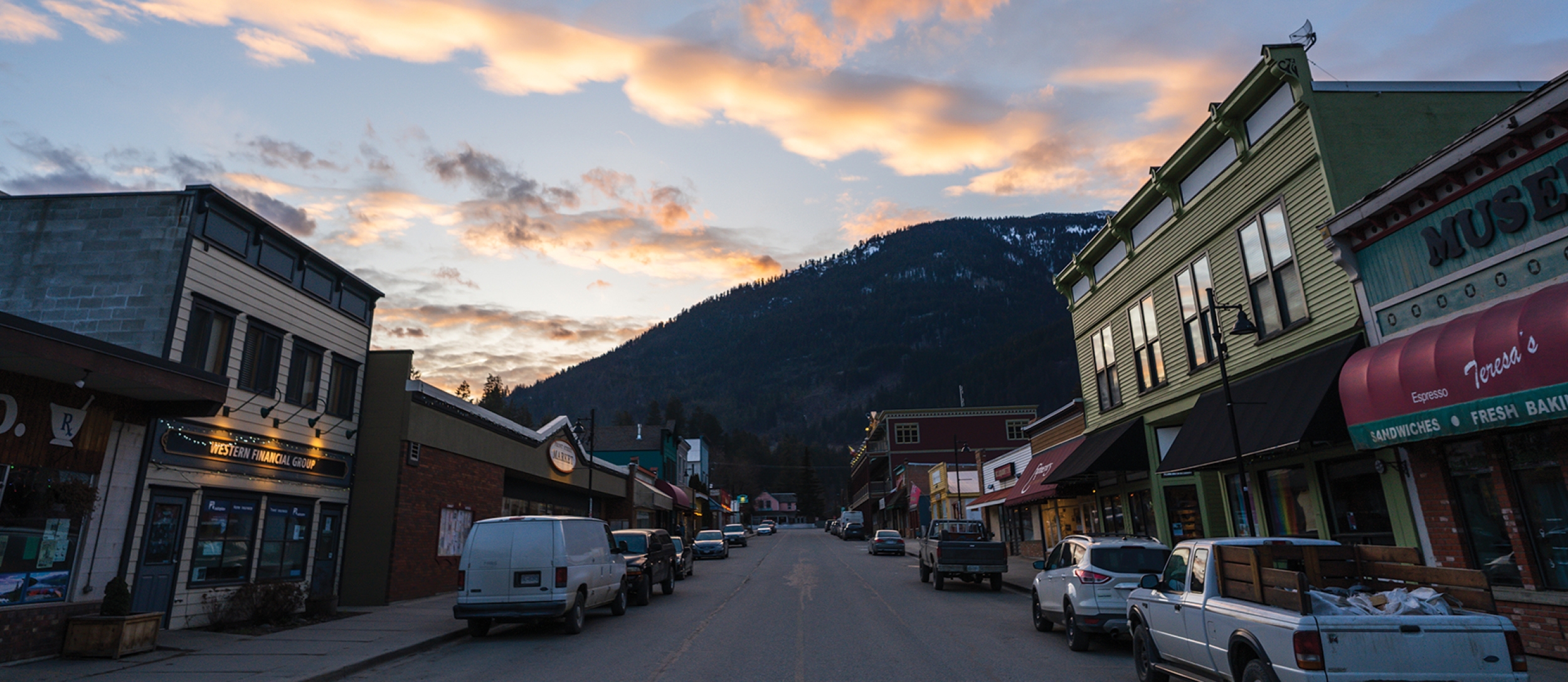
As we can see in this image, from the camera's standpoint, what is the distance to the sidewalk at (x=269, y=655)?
10133 millimetres

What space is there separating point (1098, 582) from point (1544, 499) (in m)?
5.39

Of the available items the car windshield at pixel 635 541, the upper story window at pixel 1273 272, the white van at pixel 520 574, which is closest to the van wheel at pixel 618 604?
the white van at pixel 520 574

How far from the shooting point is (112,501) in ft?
42.0

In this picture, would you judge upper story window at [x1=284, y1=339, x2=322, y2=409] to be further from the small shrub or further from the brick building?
the small shrub

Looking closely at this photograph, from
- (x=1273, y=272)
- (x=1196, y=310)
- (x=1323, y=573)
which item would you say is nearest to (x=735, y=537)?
(x=1196, y=310)

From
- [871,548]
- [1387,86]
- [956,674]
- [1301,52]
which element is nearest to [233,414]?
[956,674]

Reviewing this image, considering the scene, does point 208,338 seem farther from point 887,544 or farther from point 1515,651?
point 887,544

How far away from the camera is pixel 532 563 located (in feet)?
45.5

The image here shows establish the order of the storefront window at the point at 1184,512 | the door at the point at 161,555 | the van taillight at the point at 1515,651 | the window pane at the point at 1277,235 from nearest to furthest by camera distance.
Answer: the van taillight at the point at 1515,651 < the door at the point at 161,555 < the window pane at the point at 1277,235 < the storefront window at the point at 1184,512

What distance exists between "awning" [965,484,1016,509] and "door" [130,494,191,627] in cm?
3055

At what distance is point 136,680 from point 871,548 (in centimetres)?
3829

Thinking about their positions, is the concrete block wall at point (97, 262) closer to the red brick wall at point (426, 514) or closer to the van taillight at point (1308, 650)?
the red brick wall at point (426, 514)

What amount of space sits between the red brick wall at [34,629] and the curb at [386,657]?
4398mm

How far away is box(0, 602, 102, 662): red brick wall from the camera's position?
10.7 m
